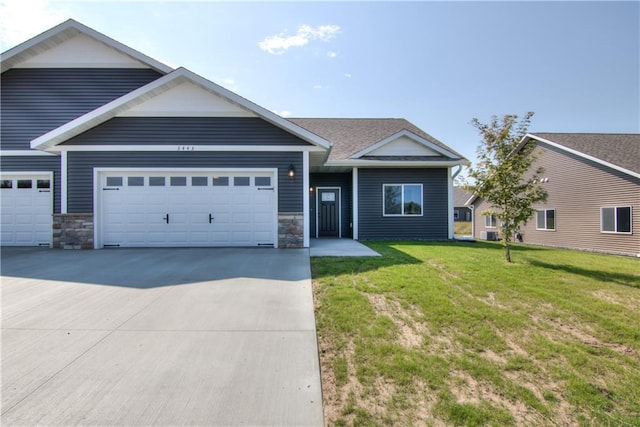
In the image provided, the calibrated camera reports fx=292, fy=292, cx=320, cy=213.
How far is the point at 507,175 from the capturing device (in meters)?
7.13

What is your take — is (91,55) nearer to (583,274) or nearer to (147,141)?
(147,141)

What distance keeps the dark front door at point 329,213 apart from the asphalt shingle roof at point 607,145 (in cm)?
1105

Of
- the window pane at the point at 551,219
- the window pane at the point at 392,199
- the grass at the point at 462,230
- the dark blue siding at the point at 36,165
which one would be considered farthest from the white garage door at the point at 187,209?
the grass at the point at 462,230

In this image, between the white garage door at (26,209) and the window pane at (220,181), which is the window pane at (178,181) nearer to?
the window pane at (220,181)

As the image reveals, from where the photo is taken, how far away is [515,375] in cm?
254

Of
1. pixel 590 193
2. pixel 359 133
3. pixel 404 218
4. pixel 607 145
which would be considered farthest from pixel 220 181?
pixel 607 145

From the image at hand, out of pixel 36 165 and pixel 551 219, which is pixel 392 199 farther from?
pixel 36 165

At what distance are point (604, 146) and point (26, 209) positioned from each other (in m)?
23.1

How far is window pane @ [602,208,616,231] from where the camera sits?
12086 mm

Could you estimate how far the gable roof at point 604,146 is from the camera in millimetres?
11633

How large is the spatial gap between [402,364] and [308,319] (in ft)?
4.36

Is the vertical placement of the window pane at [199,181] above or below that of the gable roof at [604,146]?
below

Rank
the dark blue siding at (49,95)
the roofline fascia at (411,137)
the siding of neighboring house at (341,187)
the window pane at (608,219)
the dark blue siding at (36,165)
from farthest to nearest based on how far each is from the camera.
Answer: the siding of neighboring house at (341,187) → the window pane at (608,219) → the roofline fascia at (411,137) → the dark blue siding at (49,95) → the dark blue siding at (36,165)

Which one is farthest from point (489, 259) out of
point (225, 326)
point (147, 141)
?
point (147, 141)
